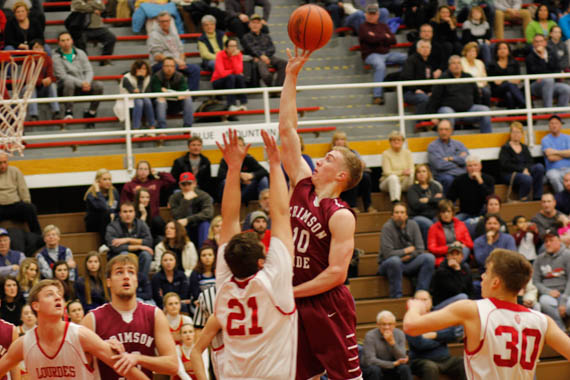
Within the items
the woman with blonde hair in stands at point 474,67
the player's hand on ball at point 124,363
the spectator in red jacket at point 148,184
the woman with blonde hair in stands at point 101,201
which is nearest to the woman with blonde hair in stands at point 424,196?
the woman with blonde hair in stands at point 474,67

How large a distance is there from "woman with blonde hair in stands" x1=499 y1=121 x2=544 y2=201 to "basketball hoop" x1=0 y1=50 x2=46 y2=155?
6968 millimetres

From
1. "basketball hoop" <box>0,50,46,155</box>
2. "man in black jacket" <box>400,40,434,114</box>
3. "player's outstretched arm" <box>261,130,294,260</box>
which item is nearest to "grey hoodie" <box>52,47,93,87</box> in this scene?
"basketball hoop" <box>0,50,46,155</box>

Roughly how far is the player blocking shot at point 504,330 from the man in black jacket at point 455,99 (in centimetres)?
914

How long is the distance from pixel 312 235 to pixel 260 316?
3.04 feet

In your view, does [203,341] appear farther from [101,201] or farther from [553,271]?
[553,271]

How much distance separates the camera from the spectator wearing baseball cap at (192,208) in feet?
38.1

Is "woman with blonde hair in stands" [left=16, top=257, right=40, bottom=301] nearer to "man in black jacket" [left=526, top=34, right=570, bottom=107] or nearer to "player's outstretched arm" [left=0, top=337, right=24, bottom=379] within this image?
"player's outstretched arm" [left=0, top=337, right=24, bottom=379]

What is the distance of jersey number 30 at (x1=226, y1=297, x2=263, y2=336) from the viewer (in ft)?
15.9

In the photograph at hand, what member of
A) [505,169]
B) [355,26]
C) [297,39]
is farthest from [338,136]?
[297,39]

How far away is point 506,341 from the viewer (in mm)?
4867

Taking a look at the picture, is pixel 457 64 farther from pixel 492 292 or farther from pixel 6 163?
pixel 492 292

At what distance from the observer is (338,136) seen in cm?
1234

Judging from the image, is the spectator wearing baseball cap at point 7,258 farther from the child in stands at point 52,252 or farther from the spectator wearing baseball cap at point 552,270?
the spectator wearing baseball cap at point 552,270

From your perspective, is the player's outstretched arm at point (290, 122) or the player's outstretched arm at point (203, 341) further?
the player's outstretched arm at point (290, 122)
